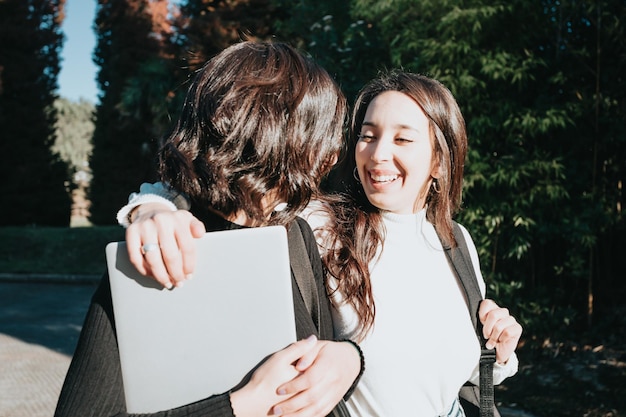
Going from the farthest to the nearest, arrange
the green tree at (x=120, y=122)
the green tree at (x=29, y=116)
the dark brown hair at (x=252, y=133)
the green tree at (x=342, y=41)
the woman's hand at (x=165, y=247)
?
the green tree at (x=120, y=122) < the green tree at (x=29, y=116) < the green tree at (x=342, y=41) < the dark brown hair at (x=252, y=133) < the woman's hand at (x=165, y=247)

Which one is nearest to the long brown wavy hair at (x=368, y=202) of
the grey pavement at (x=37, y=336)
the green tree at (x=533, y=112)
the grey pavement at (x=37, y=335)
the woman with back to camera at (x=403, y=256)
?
the woman with back to camera at (x=403, y=256)

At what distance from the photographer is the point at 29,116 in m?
14.4

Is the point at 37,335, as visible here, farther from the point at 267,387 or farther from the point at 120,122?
the point at 120,122

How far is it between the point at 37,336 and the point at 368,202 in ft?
20.8

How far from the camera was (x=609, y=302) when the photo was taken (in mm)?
5488

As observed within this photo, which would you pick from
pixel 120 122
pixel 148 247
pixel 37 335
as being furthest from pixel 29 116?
pixel 148 247

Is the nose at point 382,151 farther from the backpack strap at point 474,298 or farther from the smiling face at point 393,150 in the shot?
the backpack strap at point 474,298

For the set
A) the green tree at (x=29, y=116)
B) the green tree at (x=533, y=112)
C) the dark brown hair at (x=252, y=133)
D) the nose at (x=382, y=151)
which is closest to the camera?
the dark brown hair at (x=252, y=133)

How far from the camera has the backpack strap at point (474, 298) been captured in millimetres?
1427

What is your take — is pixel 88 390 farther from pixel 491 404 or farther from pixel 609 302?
pixel 609 302

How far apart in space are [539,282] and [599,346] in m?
0.75

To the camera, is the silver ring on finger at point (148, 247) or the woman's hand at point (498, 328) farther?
the woman's hand at point (498, 328)

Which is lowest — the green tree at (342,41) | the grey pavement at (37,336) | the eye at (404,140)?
the grey pavement at (37,336)

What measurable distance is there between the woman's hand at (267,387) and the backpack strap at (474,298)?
759 mm
